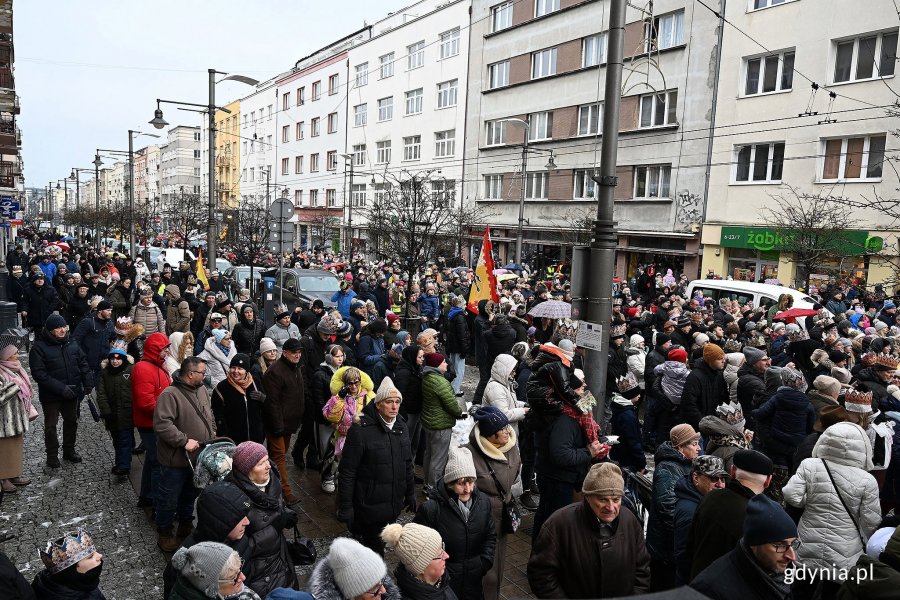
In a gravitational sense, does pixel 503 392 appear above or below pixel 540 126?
below

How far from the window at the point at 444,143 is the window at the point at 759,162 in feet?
65.6

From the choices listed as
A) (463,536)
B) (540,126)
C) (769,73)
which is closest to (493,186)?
(540,126)

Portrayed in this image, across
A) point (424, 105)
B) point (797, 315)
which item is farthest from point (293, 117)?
point (797, 315)

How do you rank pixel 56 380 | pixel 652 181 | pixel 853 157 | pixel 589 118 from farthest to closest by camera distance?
pixel 589 118 < pixel 652 181 < pixel 853 157 < pixel 56 380

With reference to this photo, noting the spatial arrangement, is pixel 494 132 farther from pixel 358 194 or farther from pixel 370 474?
pixel 370 474

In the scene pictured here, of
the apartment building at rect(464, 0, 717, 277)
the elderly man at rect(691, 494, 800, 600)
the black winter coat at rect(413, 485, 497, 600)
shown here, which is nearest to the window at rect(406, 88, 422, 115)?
the apartment building at rect(464, 0, 717, 277)

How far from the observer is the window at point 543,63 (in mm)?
33875

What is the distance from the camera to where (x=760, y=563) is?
3.01 m

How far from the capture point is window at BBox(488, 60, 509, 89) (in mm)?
37156

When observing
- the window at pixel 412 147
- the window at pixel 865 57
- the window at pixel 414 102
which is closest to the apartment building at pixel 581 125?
the window at pixel 865 57

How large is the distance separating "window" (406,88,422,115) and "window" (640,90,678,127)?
19.6 metres

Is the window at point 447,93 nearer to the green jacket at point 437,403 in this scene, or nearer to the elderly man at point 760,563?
the green jacket at point 437,403

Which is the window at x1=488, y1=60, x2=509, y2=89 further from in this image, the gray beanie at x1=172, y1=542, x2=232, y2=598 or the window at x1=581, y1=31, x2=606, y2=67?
the gray beanie at x1=172, y1=542, x2=232, y2=598

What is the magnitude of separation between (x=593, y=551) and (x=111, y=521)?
4.99m
